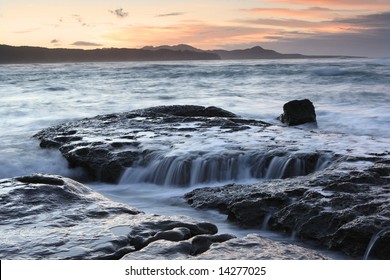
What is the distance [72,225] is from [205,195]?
7.73 ft

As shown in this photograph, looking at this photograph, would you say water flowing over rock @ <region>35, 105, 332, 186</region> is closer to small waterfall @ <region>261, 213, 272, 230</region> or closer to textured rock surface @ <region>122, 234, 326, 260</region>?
small waterfall @ <region>261, 213, 272, 230</region>

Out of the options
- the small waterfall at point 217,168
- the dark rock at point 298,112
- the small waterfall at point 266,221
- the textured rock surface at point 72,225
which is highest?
the dark rock at point 298,112

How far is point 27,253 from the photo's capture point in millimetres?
3424

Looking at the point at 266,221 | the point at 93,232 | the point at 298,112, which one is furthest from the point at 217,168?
the point at 298,112

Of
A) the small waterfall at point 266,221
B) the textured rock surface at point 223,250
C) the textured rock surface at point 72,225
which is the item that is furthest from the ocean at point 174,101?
the textured rock surface at point 223,250

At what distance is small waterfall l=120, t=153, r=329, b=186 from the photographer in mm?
6902

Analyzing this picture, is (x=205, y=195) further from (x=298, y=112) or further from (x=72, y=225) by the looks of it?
(x=298, y=112)

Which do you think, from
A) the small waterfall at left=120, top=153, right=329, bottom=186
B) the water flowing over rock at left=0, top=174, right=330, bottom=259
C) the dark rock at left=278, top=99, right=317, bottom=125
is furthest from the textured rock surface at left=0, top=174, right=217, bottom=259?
the dark rock at left=278, top=99, right=317, bottom=125

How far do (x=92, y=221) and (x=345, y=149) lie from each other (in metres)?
4.65

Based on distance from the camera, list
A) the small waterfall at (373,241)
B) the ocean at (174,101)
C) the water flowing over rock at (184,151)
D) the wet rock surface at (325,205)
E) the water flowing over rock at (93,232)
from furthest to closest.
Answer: the water flowing over rock at (184,151)
the ocean at (174,101)
the wet rock surface at (325,205)
the small waterfall at (373,241)
the water flowing over rock at (93,232)

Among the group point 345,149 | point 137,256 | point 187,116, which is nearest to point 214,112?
point 187,116

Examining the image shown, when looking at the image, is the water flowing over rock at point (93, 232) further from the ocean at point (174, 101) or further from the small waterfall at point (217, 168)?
the small waterfall at point (217, 168)

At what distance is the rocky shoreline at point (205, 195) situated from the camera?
3525 mm
